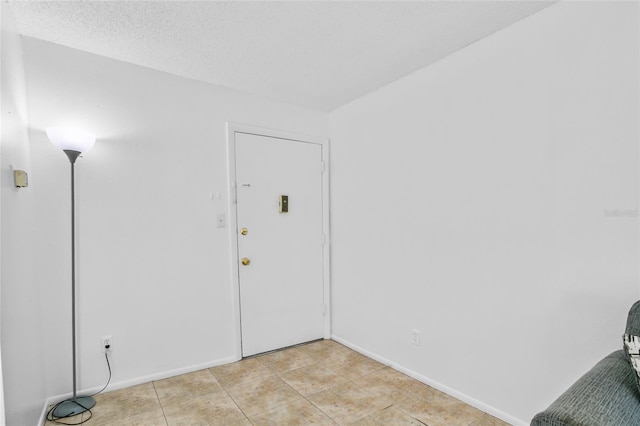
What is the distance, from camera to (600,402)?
103cm

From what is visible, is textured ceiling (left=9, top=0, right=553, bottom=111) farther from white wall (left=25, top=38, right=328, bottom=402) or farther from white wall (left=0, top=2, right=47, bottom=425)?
white wall (left=0, top=2, right=47, bottom=425)

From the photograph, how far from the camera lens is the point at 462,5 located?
67.9 inches

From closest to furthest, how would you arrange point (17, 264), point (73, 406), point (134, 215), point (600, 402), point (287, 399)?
point (600, 402) < point (17, 264) < point (73, 406) < point (287, 399) < point (134, 215)

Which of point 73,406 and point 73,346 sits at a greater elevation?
point 73,346

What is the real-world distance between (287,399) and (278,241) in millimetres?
1336

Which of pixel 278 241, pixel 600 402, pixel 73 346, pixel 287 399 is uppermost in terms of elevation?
pixel 278 241

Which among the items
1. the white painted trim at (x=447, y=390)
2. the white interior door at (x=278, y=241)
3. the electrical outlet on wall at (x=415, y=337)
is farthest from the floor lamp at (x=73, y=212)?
the electrical outlet on wall at (x=415, y=337)

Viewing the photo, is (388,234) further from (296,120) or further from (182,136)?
(182,136)

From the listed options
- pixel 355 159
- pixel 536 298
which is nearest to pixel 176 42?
pixel 355 159

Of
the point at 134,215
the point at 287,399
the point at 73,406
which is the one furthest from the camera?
the point at 134,215

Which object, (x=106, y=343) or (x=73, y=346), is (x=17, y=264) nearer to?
(x=73, y=346)

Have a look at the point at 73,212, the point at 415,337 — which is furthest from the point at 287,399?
the point at 73,212

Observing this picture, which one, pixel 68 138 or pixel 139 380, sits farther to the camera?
pixel 139 380

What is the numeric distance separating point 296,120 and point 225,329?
6.74 feet
